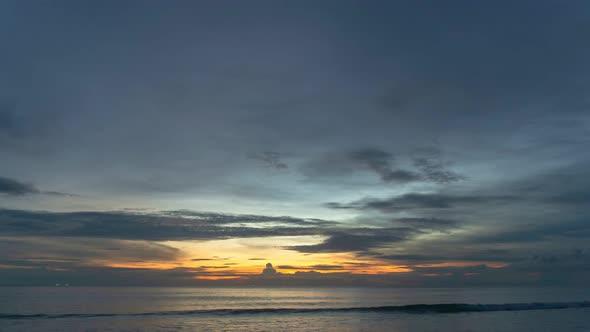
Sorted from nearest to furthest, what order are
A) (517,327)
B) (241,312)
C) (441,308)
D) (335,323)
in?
(517,327) < (335,323) < (241,312) < (441,308)

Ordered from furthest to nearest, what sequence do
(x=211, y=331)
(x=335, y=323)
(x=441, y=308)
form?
(x=441, y=308)
(x=335, y=323)
(x=211, y=331)

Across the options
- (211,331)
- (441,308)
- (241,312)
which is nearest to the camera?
(211,331)

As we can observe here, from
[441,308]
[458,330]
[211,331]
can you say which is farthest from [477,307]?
[211,331]

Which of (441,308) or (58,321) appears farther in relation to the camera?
(441,308)

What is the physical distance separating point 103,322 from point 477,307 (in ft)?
215

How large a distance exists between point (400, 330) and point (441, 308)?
112 feet

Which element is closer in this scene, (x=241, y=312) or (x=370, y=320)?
(x=370, y=320)

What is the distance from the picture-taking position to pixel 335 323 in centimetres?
5128

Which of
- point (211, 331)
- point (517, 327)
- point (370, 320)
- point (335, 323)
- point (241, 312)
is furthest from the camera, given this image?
point (241, 312)

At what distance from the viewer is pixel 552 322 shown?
170ft

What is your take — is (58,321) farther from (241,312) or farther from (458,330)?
(458,330)

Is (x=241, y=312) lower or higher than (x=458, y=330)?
lower

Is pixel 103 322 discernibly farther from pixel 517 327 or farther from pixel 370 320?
pixel 517 327

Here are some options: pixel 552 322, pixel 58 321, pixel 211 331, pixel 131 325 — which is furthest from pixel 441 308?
pixel 58 321
